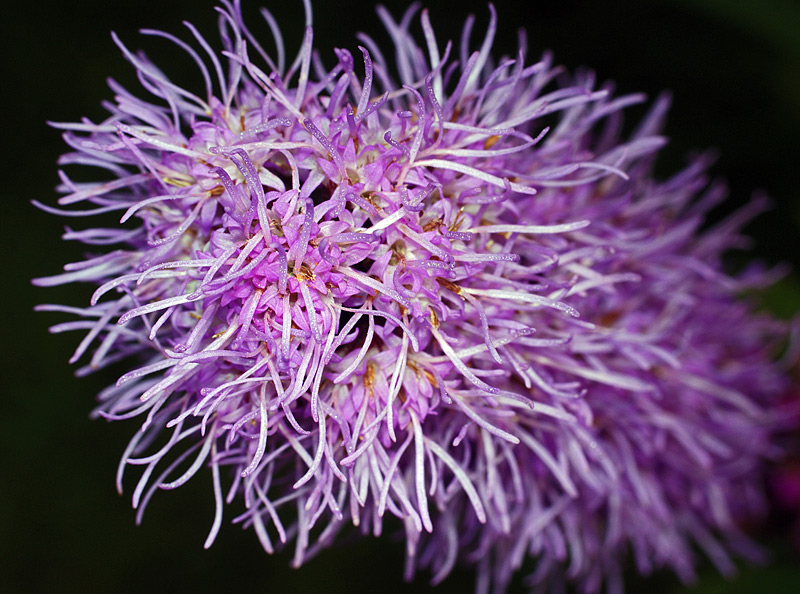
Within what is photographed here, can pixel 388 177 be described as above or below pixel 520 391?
A: above

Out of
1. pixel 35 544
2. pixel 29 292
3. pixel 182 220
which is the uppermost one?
pixel 29 292

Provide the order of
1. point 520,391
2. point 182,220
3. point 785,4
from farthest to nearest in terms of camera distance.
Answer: point 785,4 < point 520,391 < point 182,220

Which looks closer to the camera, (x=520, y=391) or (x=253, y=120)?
(x=253, y=120)

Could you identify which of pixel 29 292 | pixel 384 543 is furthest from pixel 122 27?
pixel 384 543

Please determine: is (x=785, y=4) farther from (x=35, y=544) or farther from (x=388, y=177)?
(x=35, y=544)

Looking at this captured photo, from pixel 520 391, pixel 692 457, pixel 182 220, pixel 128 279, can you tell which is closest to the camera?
pixel 128 279

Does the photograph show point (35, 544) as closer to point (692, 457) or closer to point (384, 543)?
point (384, 543)

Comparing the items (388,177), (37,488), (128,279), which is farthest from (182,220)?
(37,488)
